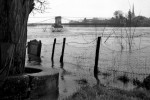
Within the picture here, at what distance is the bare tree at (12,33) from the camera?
4938 mm

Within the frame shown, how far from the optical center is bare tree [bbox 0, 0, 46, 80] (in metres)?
4.94

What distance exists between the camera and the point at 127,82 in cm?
916

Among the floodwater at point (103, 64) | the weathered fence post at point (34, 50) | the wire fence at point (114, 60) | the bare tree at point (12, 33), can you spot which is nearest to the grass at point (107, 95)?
the floodwater at point (103, 64)

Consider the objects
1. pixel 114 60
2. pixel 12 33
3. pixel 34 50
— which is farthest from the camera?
pixel 34 50

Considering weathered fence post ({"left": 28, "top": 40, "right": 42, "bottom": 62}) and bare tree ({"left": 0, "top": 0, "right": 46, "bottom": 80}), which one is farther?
weathered fence post ({"left": 28, "top": 40, "right": 42, "bottom": 62})

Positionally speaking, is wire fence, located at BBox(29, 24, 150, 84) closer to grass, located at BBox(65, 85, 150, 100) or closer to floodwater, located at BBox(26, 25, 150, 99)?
floodwater, located at BBox(26, 25, 150, 99)

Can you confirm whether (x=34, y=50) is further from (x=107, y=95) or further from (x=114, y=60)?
(x=107, y=95)

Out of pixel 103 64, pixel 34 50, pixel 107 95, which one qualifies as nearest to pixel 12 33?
pixel 107 95

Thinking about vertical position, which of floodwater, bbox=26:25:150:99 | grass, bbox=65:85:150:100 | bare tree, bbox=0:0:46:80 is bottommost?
floodwater, bbox=26:25:150:99

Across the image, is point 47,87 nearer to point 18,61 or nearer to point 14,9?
point 18,61

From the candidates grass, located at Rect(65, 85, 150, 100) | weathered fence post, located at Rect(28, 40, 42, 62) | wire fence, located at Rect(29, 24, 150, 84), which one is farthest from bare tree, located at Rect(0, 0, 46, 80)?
weathered fence post, located at Rect(28, 40, 42, 62)

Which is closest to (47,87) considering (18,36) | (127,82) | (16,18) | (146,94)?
(18,36)

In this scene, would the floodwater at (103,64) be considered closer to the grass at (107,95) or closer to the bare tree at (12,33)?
the grass at (107,95)

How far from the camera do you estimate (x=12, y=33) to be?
518 cm
